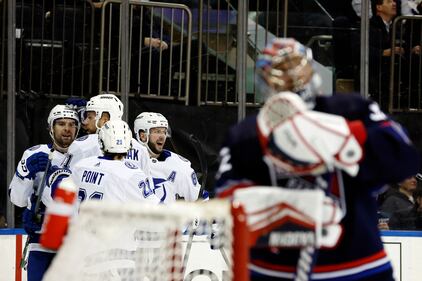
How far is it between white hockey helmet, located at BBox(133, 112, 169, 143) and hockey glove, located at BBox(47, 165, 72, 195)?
3.74 ft

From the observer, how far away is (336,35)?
30.0ft

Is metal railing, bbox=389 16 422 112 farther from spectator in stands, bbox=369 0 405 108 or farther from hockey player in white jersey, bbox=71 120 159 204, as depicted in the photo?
hockey player in white jersey, bbox=71 120 159 204

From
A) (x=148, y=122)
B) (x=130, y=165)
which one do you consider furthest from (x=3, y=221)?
(x=130, y=165)

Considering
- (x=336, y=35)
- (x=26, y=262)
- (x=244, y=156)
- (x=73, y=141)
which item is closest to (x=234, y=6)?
(x=336, y=35)

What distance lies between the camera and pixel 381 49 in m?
9.23

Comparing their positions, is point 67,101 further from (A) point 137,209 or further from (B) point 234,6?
(A) point 137,209

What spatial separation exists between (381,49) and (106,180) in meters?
2.71

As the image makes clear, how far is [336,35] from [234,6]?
70cm

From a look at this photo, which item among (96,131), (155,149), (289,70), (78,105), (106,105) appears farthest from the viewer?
(155,149)

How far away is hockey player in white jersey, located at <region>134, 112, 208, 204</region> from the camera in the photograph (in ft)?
29.4

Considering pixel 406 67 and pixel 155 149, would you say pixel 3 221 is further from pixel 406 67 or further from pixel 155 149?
pixel 406 67

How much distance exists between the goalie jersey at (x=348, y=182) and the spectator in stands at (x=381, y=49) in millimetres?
5268

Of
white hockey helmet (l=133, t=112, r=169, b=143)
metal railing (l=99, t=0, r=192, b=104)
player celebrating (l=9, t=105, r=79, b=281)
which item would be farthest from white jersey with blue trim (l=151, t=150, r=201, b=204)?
player celebrating (l=9, t=105, r=79, b=281)

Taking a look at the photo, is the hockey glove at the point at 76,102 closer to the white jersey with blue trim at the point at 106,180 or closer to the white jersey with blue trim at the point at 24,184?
the white jersey with blue trim at the point at 24,184
